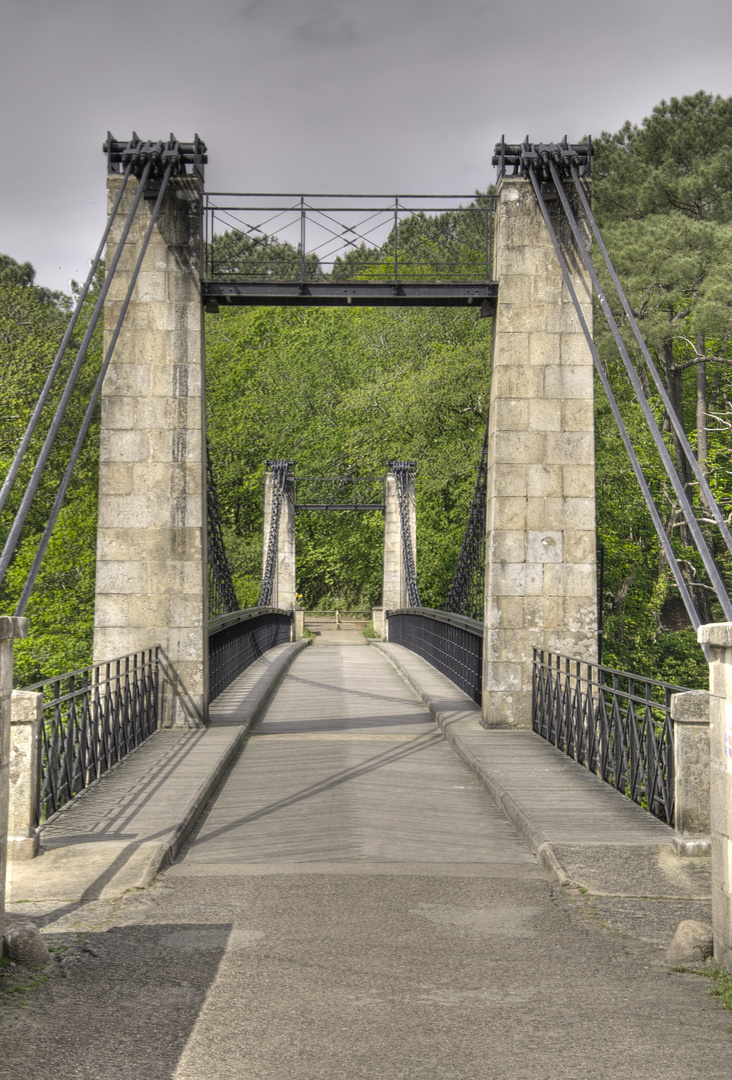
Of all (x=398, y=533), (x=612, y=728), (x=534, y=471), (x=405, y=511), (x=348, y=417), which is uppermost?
(x=348, y=417)

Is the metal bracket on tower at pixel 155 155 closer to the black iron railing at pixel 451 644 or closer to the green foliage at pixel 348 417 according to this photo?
the black iron railing at pixel 451 644

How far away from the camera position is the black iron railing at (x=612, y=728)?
731 cm

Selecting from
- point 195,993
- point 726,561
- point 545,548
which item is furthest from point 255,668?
point 195,993

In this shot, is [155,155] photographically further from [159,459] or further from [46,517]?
[46,517]

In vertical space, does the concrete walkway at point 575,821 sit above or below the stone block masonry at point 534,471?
below

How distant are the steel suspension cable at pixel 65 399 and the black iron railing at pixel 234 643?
3.55 meters

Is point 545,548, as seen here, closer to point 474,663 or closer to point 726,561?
point 474,663

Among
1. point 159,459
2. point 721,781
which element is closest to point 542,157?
point 159,459

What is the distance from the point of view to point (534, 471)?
11.7m

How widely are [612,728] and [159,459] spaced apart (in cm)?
565

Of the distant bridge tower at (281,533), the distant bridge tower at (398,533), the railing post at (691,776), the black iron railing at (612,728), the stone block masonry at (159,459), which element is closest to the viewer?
the railing post at (691,776)

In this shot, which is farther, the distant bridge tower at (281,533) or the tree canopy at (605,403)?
the distant bridge tower at (281,533)

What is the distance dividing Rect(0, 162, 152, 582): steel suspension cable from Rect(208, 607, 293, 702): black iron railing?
355 cm

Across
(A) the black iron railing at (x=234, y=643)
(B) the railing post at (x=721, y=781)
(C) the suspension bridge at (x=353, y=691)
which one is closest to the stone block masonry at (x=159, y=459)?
(C) the suspension bridge at (x=353, y=691)
